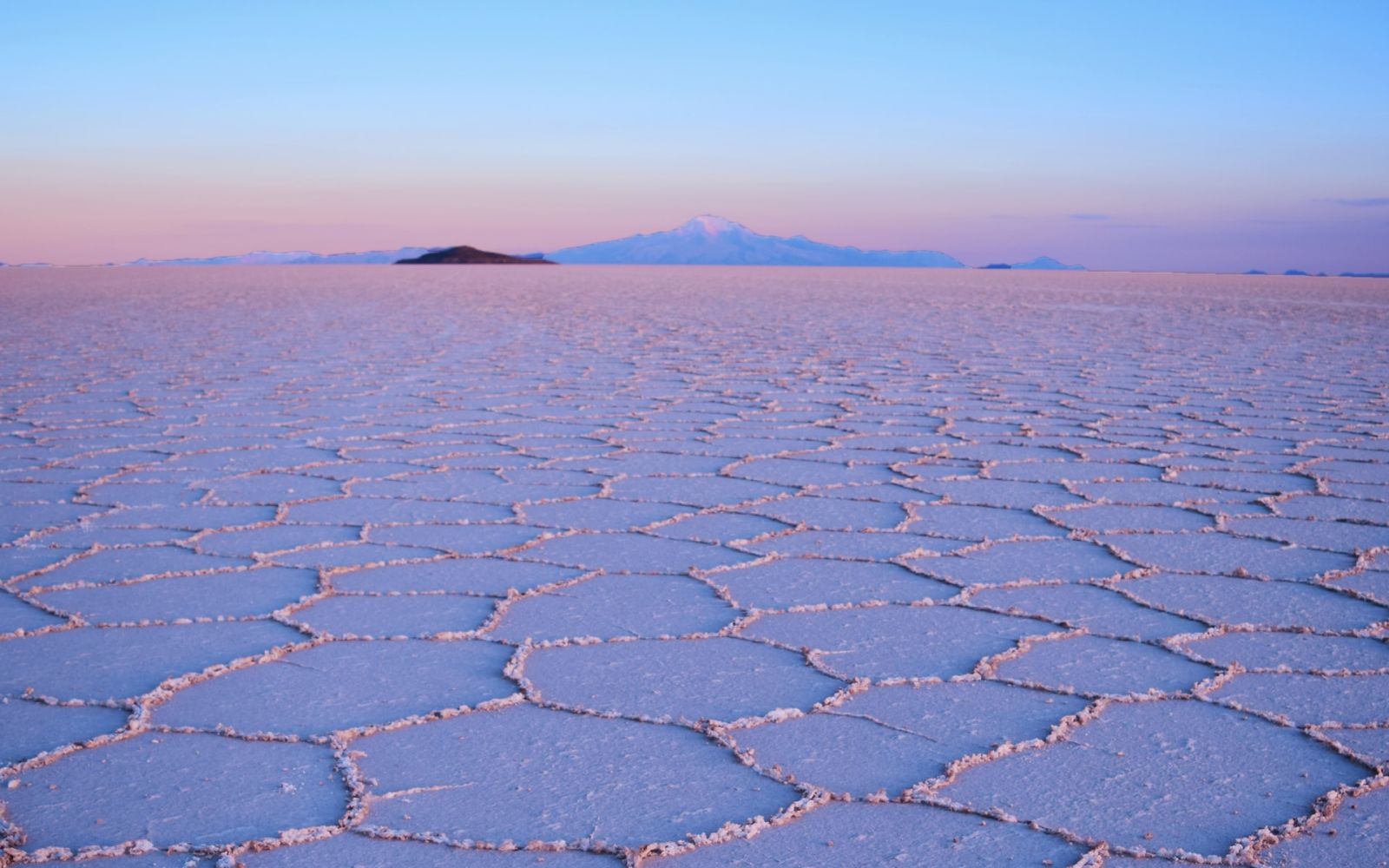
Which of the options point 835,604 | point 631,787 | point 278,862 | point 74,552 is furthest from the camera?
point 74,552

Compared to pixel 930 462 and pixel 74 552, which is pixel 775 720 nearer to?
pixel 74 552

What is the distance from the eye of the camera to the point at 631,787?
1329 mm

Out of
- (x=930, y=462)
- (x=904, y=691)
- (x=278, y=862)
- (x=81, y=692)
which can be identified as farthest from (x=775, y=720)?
(x=930, y=462)

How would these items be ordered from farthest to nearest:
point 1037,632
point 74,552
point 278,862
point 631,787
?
point 74,552, point 1037,632, point 631,787, point 278,862

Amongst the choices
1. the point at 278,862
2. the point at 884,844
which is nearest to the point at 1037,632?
the point at 884,844

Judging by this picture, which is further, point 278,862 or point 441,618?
point 441,618

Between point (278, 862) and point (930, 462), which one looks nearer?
point (278, 862)

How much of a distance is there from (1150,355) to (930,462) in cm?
404

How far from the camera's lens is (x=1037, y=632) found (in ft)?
6.08

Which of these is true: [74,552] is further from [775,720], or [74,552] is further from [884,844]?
[884,844]

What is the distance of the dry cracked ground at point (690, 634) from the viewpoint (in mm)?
1258

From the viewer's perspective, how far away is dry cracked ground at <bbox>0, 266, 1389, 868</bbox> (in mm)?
1258

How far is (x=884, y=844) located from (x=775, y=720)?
0.32 meters

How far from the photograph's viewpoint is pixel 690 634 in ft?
6.08
